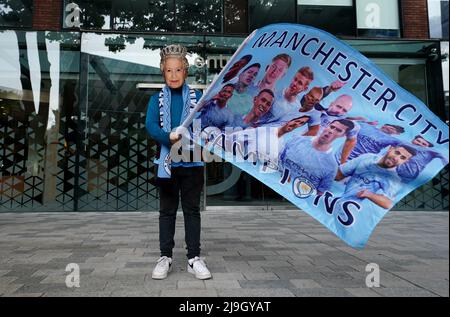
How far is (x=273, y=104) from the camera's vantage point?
399cm

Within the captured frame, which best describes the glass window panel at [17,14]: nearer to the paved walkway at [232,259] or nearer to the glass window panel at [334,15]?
the paved walkway at [232,259]

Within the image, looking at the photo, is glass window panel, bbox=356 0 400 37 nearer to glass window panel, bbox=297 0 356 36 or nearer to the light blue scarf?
glass window panel, bbox=297 0 356 36

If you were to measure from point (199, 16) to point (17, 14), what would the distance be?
4.89m

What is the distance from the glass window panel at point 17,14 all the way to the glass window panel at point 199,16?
3953 millimetres

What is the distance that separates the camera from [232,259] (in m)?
4.95

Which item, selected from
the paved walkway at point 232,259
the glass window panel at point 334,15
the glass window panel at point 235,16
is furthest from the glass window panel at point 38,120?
the glass window panel at point 334,15

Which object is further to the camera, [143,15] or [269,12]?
[269,12]

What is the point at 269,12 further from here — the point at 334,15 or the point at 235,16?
the point at 334,15

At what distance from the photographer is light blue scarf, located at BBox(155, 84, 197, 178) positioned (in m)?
3.96

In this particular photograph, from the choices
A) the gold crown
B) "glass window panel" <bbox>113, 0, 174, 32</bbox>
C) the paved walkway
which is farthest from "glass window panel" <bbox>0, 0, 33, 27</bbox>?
the gold crown

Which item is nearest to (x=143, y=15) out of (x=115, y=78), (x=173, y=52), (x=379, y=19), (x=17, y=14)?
(x=115, y=78)

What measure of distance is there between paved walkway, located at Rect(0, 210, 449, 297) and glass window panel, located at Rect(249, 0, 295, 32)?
19.2 feet

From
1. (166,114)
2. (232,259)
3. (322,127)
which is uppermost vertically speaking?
(166,114)
